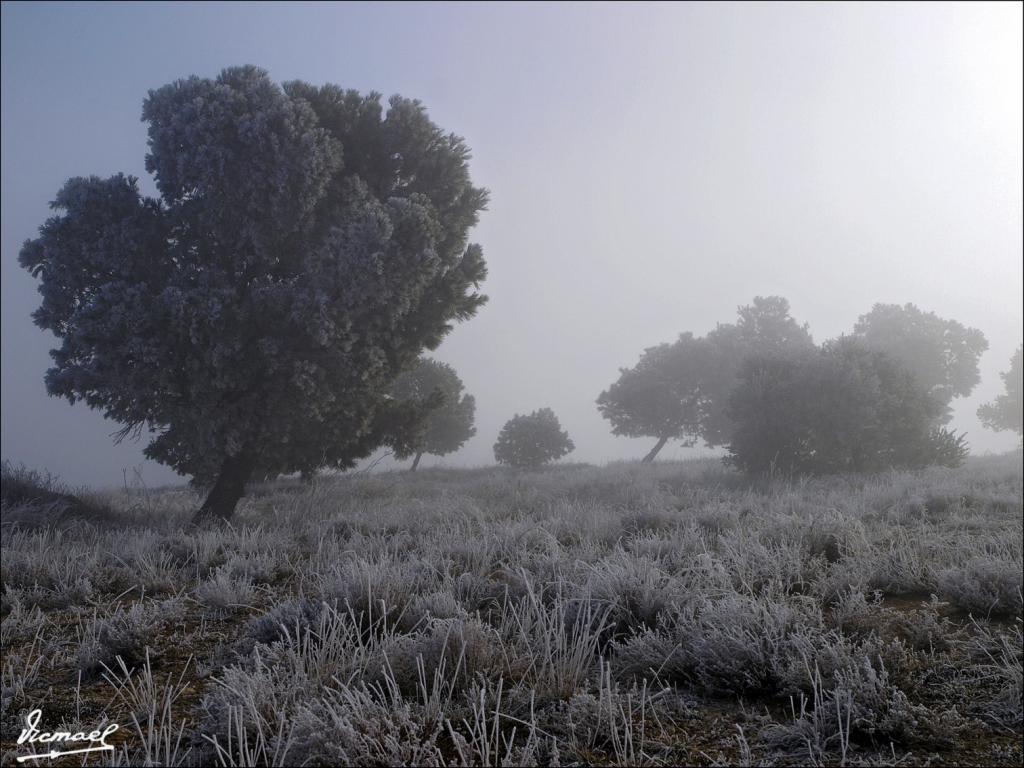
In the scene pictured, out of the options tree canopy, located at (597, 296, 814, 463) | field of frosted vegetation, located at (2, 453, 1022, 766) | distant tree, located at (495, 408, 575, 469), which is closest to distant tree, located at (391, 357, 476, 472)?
distant tree, located at (495, 408, 575, 469)

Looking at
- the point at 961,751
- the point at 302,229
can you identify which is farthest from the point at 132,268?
the point at 961,751

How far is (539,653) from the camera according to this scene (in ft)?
11.1

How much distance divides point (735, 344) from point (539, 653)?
1506 inches

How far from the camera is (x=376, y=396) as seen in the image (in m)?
14.3

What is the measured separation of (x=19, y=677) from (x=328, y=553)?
3425 millimetres

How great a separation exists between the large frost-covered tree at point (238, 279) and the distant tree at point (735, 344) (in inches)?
1057

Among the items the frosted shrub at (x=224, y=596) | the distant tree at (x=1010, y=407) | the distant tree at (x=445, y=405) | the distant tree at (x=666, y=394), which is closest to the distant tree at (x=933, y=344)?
the distant tree at (x=1010, y=407)

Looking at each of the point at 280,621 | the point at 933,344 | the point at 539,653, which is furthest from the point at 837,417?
the point at 933,344

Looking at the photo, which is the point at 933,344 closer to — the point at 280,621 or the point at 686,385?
the point at 686,385

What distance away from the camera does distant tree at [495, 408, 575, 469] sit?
3928 centimetres

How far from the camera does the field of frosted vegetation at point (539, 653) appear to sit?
2.66 meters

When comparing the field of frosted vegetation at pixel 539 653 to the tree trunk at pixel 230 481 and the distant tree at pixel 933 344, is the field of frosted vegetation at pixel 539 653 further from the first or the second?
the distant tree at pixel 933 344

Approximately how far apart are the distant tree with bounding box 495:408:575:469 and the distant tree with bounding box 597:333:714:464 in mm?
4126

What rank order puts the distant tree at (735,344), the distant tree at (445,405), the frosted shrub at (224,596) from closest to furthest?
the frosted shrub at (224,596) → the distant tree at (445,405) → the distant tree at (735,344)
